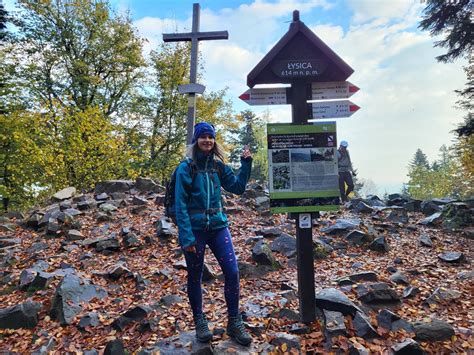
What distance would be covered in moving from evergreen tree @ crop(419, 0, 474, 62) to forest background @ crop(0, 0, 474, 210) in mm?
39

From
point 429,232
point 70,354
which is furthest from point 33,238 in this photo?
point 429,232

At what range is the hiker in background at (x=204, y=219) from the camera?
3.61m

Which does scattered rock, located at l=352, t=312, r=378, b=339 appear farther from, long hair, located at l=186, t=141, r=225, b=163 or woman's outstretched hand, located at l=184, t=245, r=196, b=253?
long hair, located at l=186, t=141, r=225, b=163

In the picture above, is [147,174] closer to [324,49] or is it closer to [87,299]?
[87,299]

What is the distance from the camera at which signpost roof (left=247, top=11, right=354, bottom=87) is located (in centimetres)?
428

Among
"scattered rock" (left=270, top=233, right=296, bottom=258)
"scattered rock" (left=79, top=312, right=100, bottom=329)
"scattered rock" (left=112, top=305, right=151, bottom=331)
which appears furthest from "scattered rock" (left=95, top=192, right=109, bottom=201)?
"scattered rock" (left=112, top=305, right=151, bottom=331)

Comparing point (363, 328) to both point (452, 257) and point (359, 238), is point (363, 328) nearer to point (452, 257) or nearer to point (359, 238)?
point (452, 257)

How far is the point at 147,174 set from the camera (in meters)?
22.3

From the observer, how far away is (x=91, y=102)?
22906 mm

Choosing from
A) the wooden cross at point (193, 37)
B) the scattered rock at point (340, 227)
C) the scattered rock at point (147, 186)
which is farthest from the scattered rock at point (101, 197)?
the scattered rock at point (340, 227)

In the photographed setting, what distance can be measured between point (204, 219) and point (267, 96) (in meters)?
1.94

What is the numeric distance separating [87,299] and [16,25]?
72.5 ft

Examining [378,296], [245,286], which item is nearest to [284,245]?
[245,286]

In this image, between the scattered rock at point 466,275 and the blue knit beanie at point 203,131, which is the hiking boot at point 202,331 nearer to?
the blue knit beanie at point 203,131
